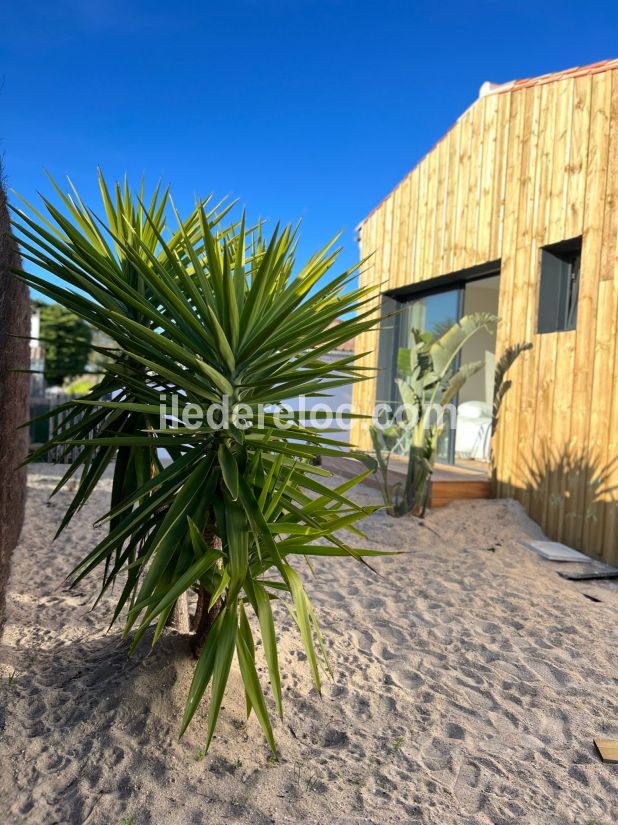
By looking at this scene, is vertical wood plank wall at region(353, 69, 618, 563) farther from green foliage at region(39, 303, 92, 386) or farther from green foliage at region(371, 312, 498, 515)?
green foliage at region(39, 303, 92, 386)

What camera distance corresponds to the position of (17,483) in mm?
4562

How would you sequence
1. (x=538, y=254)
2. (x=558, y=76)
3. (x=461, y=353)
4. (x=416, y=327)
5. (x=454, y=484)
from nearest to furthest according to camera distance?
(x=558, y=76) < (x=538, y=254) < (x=454, y=484) < (x=416, y=327) < (x=461, y=353)

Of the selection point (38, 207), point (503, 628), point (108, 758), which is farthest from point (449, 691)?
point (38, 207)

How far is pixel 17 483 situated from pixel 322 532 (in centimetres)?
338

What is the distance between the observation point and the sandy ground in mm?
1959

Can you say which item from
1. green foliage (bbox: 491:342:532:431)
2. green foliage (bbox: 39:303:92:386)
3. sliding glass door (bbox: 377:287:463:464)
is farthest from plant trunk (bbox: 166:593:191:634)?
green foliage (bbox: 39:303:92:386)

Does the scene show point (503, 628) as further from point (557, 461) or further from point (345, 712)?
point (557, 461)

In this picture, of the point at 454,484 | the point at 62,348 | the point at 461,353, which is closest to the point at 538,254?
the point at 454,484

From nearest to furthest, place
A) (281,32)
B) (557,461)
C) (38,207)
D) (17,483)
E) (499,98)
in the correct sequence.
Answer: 1. (38,207)
2. (17,483)
3. (557,461)
4. (499,98)
5. (281,32)

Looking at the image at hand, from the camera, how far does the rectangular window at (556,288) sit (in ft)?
20.8

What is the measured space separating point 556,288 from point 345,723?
209 inches

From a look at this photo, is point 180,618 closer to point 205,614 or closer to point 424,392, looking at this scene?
point 205,614

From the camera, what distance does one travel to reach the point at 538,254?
6363mm

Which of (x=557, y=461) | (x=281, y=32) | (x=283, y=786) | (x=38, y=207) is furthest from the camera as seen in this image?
(x=281, y=32)
